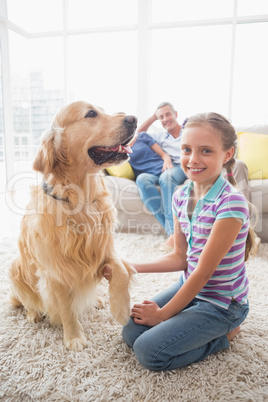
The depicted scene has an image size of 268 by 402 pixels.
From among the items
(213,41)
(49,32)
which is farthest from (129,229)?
(49,32)

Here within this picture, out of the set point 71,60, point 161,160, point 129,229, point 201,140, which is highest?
point 71,60

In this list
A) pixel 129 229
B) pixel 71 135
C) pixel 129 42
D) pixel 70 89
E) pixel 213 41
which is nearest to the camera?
pixel 71 135

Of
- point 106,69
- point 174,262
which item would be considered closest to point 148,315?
point 174,262

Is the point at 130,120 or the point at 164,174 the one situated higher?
the point at 130,120

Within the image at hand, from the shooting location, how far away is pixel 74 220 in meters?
1.29

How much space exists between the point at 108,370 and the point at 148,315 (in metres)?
0.24

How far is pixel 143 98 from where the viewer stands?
583cm

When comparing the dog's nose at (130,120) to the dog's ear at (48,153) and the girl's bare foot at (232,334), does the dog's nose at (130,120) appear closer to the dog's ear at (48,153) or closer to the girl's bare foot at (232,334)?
the dog's ear at (48,153)

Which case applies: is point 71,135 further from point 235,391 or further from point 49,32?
point 49,32

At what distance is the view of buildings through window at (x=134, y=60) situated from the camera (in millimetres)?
5457

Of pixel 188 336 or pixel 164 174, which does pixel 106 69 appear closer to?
pixel 164 174

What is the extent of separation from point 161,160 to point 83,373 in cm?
236

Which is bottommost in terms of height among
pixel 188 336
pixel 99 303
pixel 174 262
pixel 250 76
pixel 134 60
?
pixel 99 303

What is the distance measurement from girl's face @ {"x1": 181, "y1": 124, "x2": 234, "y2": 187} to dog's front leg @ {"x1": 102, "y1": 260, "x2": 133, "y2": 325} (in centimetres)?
50
